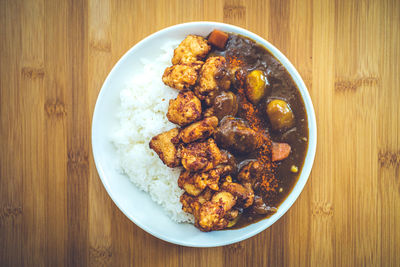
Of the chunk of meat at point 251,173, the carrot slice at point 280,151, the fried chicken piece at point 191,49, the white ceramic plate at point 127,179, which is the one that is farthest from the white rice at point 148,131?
the carrot slice at point 280,151

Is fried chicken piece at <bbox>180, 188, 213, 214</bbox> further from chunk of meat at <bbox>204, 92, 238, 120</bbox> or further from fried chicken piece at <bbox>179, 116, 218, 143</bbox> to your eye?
chunk of meat at <bbox>204, 92, 238, 120</bbox>

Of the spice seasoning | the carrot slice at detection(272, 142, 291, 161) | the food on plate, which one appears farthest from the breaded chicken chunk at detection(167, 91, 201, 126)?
the carrot slice at detection(272, 142, 291, 161)

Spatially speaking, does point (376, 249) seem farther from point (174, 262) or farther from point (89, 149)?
point (89, 149)

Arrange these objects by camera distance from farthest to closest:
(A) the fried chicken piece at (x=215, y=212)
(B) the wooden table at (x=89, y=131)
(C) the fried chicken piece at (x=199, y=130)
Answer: (B) the wooden table at (x=89, y=131)
(C) the fried chicken piece at (x=199, y=130)
(A) the fried chicken piece at (x=215, y=212)

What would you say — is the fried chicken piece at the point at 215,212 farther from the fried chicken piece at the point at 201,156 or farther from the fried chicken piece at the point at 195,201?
the fried chicken piece at the point at 201,156

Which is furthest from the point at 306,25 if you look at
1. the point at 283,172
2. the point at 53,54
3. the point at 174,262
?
the point at 174,262

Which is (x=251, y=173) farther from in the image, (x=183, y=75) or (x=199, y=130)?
(x=183, y=75)
